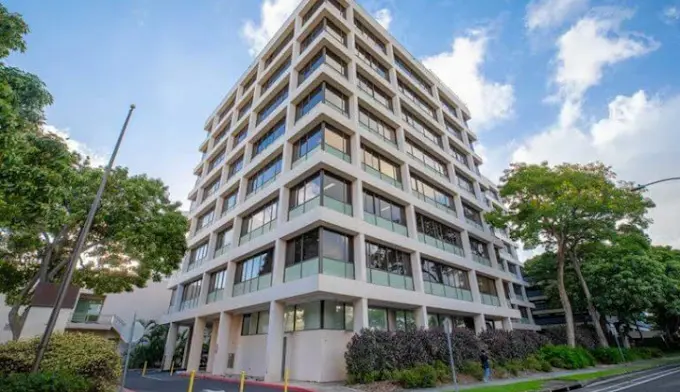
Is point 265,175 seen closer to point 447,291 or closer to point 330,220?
point 330,220

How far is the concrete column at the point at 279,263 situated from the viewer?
17.8 meters

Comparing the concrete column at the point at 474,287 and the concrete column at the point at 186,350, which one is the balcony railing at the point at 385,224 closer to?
the concrete column at the point at 474,287

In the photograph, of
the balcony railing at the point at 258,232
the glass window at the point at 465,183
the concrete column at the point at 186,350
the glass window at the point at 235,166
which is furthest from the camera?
the glass window at the point at 465,183

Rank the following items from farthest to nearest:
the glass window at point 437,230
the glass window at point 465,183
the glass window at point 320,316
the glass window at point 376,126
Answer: the glass window at point 465,183
the glass window at point 437,230
the glass window at point 376,126
the glass window at point 320,316

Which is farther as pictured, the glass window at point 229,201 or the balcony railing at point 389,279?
the glass window at point 229,201

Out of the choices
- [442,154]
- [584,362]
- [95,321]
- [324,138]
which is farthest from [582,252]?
[95,321]

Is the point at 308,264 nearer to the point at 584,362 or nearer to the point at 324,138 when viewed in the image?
the point at 324,138

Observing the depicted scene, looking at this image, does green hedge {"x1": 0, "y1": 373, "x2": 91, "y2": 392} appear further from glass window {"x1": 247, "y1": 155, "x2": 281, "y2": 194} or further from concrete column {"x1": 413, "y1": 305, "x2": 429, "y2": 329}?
concrete column {"x1": 413, "y1": 305, "x2": 429, "y2": 329}

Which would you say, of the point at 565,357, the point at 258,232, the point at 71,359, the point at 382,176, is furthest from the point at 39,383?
the point at 565,357

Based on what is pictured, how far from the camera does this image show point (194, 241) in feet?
101

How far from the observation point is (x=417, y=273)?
2053 centimetres

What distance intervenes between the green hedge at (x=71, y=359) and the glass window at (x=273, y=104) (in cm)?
1854

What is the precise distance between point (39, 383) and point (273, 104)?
21.9 metres

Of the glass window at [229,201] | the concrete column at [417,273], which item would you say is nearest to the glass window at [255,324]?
the concrete column at [417,273]
